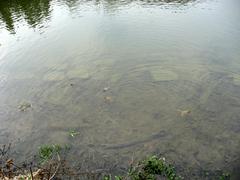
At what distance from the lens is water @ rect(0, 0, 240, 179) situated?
10531 mm

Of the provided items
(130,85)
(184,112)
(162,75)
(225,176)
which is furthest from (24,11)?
(225,176)

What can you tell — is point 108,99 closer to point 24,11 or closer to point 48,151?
point 48,151

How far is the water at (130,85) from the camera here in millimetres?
10531

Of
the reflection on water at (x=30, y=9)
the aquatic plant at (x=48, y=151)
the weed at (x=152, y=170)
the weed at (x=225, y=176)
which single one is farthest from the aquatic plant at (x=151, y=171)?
the reflection on water at (x=30, y=9)

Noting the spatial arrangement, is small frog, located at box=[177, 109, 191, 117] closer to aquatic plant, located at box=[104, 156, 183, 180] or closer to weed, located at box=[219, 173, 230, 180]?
aquatic plant, located at box=[104, 156, 183, 180]

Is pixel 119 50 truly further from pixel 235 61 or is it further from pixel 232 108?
pixel 232 108

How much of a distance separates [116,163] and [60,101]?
17.4 feet

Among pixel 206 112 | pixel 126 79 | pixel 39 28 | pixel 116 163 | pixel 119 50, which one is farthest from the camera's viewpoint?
pixel 39 28

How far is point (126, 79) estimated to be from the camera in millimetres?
15148

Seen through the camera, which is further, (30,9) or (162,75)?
(30,9)

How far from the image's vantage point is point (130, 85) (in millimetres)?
14555

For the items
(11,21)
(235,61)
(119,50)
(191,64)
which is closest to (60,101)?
(119,50)

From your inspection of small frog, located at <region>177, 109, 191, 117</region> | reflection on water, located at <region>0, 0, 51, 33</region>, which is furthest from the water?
reflection on water, located at <region>0, 0, 51, 33</region>

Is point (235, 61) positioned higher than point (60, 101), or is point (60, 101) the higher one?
point (235, 61)
